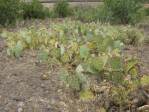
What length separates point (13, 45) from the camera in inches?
233

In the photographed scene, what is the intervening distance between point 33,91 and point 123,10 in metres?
6.86

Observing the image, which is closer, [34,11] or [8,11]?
[8,11]

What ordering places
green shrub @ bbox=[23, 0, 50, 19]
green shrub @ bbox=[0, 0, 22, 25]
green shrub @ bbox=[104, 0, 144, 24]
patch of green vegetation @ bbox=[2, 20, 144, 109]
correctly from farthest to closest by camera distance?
green shrub @ bbox=[23, 0, 50, 19] → green shrub @ bbox=[104, 0, 144, 24] → green shrub @ bbox=[0, 0, 22, 25] → patch of green vegetation @ bbox=[2, 20, 144, 109]

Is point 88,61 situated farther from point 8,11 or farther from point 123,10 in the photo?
point 123,10

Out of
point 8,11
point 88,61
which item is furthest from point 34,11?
point 88,61

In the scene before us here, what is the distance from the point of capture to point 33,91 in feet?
13.8

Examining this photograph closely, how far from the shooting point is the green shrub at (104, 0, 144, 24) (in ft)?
35.3

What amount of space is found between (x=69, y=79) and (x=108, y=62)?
1.07ft

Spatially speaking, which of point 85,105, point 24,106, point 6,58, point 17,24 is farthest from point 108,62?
point 17,24

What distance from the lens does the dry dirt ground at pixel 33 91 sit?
12.6 ft

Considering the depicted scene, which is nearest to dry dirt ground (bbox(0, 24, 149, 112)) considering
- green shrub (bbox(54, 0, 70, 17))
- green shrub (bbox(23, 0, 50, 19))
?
green shrub (bbox(23, 0, 50, 19))

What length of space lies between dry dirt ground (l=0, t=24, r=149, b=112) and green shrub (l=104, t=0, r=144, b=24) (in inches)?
215

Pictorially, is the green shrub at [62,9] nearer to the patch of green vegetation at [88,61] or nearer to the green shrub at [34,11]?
the green shrub at [34,11]

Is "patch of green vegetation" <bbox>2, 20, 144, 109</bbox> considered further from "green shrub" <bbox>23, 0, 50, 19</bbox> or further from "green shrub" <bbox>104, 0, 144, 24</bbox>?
"green shrub" <bbox>23, 0, 50, 19</bbox>
